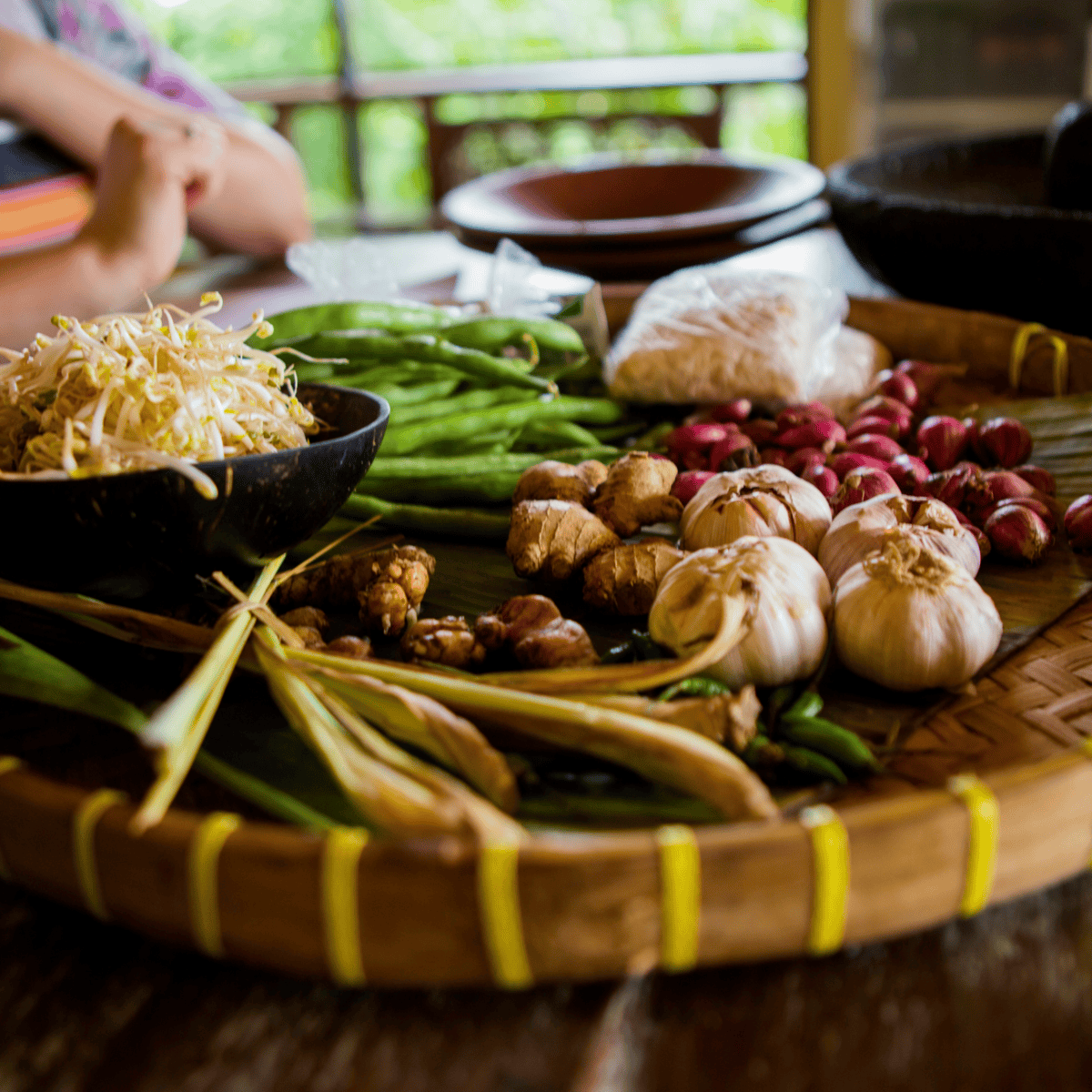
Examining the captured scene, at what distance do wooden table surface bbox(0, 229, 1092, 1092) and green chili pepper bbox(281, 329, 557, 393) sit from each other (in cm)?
108

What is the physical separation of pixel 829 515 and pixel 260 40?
19.1ft

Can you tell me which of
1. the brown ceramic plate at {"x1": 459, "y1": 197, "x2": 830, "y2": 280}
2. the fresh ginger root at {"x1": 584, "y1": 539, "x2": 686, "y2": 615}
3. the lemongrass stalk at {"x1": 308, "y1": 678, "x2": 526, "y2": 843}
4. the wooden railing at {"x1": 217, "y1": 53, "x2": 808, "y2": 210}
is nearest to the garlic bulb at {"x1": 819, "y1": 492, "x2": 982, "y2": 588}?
the fresh ginger root at {"x1": 584, "y1": 539, "x2": 686, "y2": 615}

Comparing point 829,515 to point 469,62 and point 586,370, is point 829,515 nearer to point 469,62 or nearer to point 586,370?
point 586,370

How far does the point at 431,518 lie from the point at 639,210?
168 centimetres

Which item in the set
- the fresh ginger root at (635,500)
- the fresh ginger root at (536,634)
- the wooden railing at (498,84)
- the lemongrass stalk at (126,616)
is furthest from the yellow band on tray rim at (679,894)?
the wooden railing at (498,84)

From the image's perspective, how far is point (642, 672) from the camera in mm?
899

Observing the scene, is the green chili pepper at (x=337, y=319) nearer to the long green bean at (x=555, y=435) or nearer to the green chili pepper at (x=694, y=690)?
the long green bean at (x=555, y=435)

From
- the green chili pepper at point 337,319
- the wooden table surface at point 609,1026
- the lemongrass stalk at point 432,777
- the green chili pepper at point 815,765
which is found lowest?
the wooden table surface at point 609,1026

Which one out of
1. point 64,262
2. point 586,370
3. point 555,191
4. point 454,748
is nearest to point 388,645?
point 454,748

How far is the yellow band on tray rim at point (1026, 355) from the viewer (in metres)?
1.66

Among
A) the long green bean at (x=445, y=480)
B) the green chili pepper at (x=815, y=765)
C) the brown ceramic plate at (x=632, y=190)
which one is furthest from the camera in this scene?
the brown ceramic plate at (x=632, y=190)

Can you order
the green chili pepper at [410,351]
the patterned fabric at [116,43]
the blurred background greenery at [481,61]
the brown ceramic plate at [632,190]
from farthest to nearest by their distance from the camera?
the blurred background greenery at [481,61]
the patterned fabric at [116,43]
the brown ceramic plate at [632,190]
the green chili pepper at [410,351]

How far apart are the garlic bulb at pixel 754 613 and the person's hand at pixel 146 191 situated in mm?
1685

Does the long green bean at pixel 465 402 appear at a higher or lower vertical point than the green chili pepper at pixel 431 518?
higher
